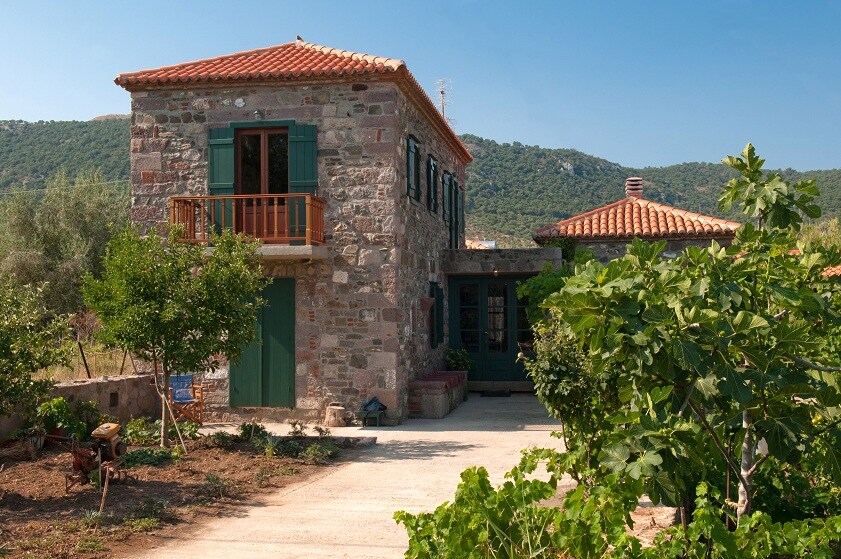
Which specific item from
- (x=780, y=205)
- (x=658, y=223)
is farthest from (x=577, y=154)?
(x=780, y=205)

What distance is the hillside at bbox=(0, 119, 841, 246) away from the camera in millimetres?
42781

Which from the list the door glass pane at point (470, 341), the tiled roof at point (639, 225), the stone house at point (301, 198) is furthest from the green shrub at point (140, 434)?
the tiled roof at point (639, 225)

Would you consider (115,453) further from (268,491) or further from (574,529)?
(574,529)

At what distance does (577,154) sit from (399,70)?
43387 mm

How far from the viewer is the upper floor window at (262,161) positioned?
1234 cm

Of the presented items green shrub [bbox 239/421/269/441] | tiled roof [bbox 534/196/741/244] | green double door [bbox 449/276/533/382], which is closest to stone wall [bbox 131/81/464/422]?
green shrub [bbox 239/421/269/441]

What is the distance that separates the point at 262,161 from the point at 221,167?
622mm

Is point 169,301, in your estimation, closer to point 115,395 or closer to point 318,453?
point 318,453

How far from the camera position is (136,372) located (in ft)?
41.7

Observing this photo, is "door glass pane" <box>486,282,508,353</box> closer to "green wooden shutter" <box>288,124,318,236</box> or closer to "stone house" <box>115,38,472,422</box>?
"stone house" <box>115,38,472,422</box>

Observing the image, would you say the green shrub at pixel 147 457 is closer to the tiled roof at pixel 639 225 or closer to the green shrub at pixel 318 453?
the green shrub at pixel 318 453

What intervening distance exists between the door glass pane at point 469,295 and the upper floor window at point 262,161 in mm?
5181

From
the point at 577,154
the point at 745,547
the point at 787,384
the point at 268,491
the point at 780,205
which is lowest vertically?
the point at 268,491

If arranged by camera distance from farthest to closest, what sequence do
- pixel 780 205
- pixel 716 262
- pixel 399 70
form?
1. pixel 399 70
2. pixel 780 205
3. pixel 716 262
